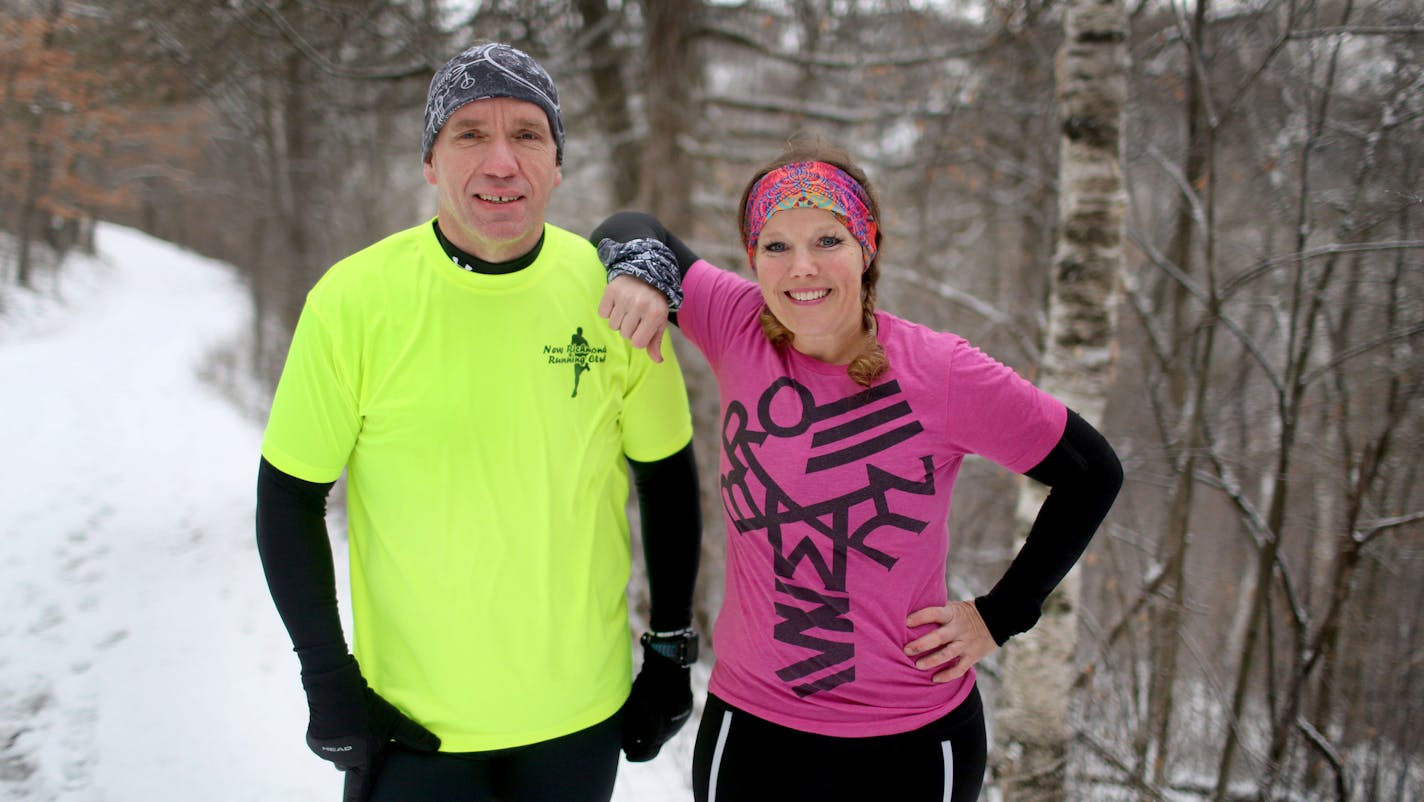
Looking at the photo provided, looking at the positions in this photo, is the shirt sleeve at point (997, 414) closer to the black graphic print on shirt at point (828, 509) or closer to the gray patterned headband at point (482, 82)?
the black graphic print on shirt at point (828, 509)

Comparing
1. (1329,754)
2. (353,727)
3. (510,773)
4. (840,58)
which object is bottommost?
(1329,754)

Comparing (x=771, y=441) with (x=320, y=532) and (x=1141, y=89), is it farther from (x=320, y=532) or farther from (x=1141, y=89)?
(x=1141, y=89)

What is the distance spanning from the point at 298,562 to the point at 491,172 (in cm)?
85

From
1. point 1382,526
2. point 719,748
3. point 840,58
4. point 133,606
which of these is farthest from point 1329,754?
point 133,606

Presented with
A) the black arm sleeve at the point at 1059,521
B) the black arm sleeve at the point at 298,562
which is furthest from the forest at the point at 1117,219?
the black arm sleeve at the point at 298,562

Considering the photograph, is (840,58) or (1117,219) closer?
(1117,219)

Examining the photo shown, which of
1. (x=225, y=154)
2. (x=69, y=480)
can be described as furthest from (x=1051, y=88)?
(x=225, y=154)

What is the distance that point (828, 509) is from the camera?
163 cm

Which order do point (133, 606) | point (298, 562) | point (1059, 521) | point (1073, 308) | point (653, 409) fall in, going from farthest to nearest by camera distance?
point (133, 606), point (1073, 308), point (653, 409), point (1059, 521), point (298, 562)

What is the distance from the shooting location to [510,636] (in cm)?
163

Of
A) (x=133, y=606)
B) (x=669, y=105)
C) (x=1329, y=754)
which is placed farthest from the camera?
(x=669, y=105)

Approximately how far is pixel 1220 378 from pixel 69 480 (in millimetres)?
9813

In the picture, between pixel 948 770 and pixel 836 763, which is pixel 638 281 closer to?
pixel 836 763

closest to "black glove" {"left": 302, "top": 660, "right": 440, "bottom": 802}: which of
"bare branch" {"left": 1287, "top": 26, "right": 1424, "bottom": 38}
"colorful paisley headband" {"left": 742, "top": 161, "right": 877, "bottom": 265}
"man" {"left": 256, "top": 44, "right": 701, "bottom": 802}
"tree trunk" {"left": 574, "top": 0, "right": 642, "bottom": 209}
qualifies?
"man" {"left": 256, "top": 44, "right": 701, "bottom": 802}
